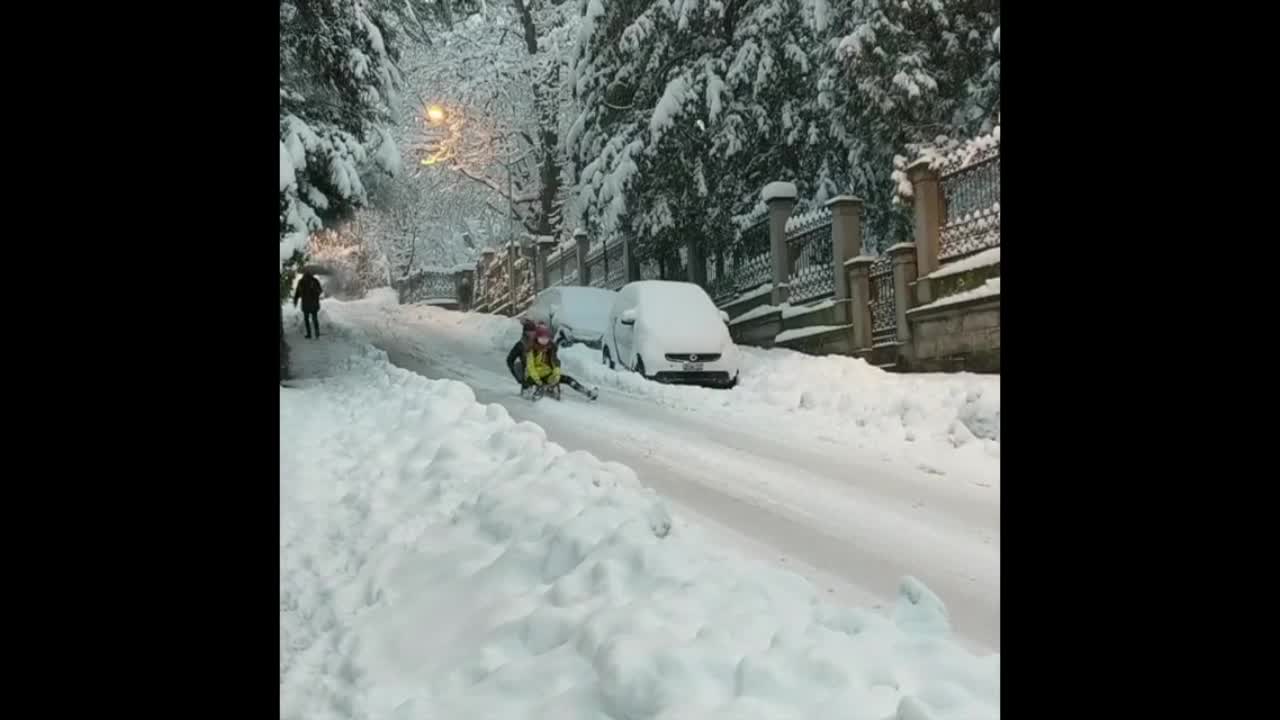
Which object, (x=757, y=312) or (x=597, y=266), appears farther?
(x=757, y=312)

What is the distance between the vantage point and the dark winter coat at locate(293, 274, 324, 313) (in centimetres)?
420

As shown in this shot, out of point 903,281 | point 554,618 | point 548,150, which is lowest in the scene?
point 554,618

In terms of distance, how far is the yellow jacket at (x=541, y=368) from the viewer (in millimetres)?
5504

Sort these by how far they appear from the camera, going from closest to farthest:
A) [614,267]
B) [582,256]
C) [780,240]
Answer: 1. [582,256]
2. [614,267]
3. [780,240]

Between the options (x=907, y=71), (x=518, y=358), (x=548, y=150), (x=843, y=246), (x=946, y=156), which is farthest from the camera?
(x=843, y=246)

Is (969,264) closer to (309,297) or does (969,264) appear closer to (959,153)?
(959,153)

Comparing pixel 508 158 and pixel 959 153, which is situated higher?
pixel 959 153

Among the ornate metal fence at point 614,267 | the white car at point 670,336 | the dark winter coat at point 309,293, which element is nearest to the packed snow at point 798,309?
the white car at point 670,336

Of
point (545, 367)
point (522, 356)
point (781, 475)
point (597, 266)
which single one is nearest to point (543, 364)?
point (545, 367)

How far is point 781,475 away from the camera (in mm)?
4258

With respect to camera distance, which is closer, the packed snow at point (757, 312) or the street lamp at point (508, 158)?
the street lamp at point (508, 158)

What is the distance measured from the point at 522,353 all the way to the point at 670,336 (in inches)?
47.3

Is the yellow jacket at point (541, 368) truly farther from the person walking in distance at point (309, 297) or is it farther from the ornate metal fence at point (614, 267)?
the person walking in distance at point (309, 297)

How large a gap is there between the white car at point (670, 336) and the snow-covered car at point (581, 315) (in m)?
0.08
